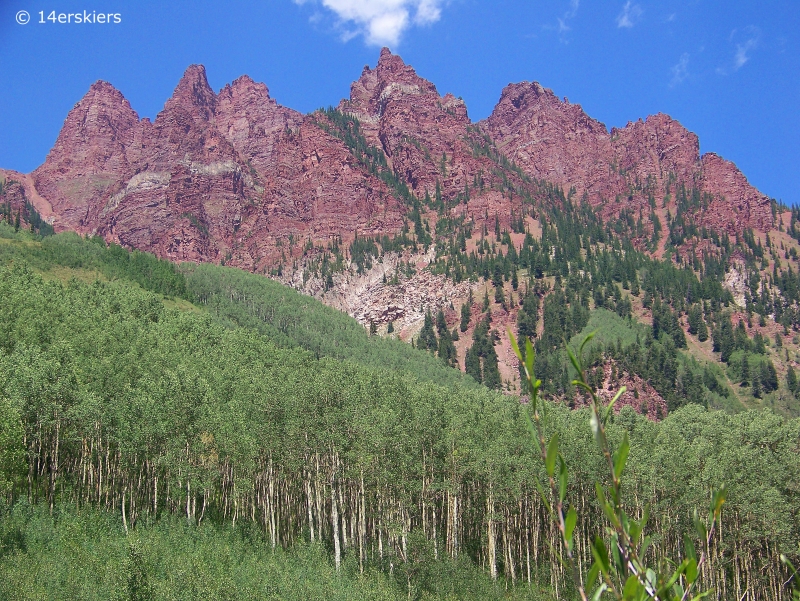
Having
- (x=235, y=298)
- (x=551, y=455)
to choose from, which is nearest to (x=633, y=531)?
(x=551, y=455)

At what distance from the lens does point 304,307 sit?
159 meters

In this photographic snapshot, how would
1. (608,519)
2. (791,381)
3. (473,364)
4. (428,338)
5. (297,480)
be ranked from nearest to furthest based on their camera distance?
1. (608,519)
2. (297,480)
3. (791,381)
4. (473,364)
5. (428,338)

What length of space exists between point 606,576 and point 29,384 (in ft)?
147

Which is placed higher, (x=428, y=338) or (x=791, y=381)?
(x=428, y=338)

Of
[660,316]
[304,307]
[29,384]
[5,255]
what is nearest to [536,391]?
[29,384]

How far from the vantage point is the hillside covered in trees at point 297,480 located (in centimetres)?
3484

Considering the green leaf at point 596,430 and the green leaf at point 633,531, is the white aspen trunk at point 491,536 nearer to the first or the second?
the green leaf at point 633,531

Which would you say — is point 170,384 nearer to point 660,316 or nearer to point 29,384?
point 29,384

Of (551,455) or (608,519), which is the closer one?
(551,455)

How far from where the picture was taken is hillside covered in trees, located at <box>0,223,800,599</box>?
3484cm

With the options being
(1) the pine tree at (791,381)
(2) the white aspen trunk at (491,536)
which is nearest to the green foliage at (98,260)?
(2) the white aspen trunk at (491,536)

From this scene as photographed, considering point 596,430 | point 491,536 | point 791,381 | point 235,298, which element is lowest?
point 491,536

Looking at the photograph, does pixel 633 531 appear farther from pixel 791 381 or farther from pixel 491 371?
pixel 791 381

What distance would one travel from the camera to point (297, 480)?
5141 cm
